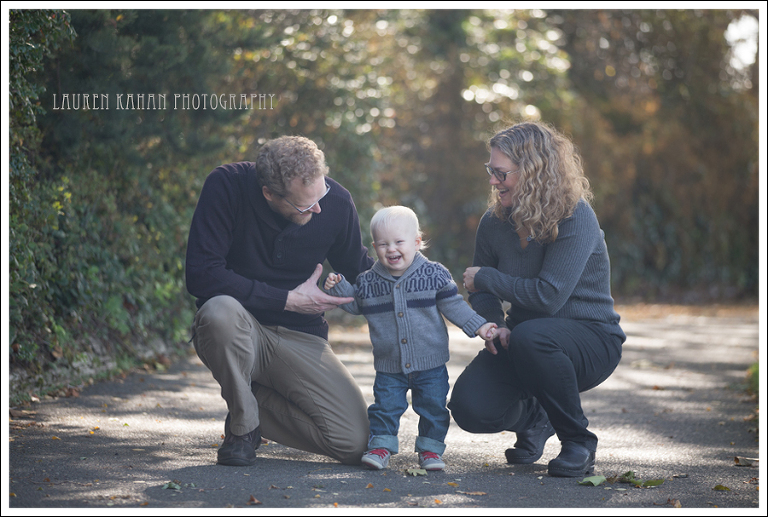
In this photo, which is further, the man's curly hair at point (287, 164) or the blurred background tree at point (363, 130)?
the blurred background tree at point (363, 130)

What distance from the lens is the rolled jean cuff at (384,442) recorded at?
3.86m

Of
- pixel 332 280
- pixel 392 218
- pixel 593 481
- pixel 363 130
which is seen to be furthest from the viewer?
pixel 363 130

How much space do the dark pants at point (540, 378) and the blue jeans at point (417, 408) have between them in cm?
19

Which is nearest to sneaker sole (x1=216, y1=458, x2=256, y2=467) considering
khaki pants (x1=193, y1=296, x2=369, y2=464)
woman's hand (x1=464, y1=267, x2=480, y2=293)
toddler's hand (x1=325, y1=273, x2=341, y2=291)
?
khaki pants (x1=193, y1=296, x2=369, y2=464)

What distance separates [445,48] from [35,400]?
1187cm

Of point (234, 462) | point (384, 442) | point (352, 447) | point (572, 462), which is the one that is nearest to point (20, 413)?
point (234, 462)

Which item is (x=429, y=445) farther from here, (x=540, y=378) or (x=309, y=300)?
(x=309, y=300)

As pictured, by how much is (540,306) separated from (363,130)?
643cm

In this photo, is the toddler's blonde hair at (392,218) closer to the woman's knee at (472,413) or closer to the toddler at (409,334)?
the toddler at (409,334)

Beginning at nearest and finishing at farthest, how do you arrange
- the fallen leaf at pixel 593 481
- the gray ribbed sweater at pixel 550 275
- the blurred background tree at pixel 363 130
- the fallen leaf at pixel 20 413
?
the fallen leaf at pixel 593 481 < the gray ribbed sweater at pixel 550 275 < the fallen leaf at pixel 20 413 < the blurred background tree at pixel 363 130

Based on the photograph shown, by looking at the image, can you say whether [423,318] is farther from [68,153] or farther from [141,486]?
[68,153]

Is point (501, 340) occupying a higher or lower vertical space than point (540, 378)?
higher

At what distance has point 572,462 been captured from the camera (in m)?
3.75

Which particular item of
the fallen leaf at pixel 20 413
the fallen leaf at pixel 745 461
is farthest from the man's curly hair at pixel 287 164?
the fallen leaf at pixel 745 461
